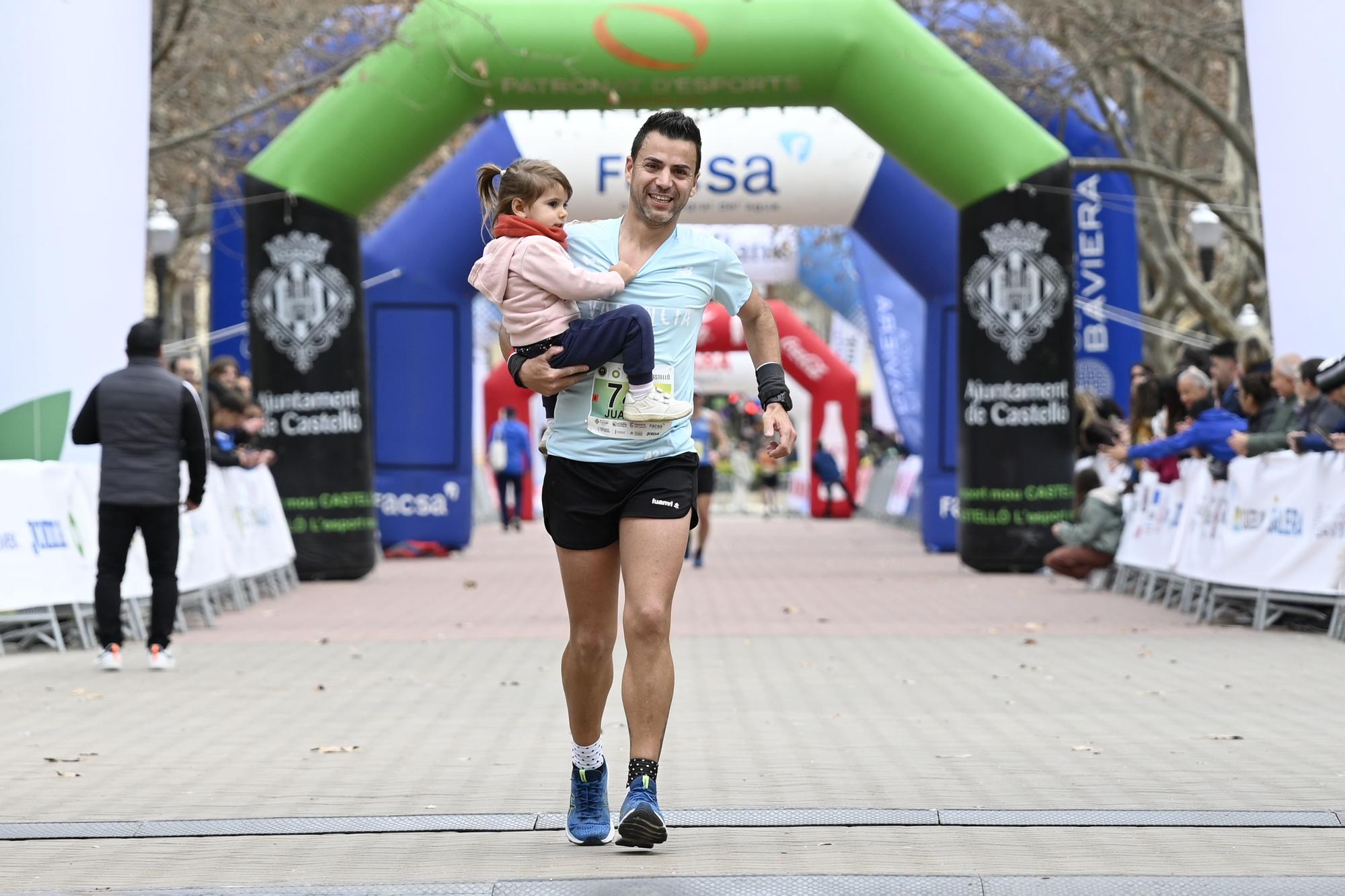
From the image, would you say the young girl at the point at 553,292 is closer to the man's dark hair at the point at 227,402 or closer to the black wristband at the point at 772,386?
the black wristband at the point at 772,386

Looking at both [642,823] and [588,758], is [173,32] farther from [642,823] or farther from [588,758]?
[642,823]

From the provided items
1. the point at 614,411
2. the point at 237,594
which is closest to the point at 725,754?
the point at 614,411

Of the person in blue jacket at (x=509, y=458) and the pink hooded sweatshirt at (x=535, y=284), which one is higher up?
the pink hooded sweatshirt at (x=535, y=284)

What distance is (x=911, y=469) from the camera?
30359 mm

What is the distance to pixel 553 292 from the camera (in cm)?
534

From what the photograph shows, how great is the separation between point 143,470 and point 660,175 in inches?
225

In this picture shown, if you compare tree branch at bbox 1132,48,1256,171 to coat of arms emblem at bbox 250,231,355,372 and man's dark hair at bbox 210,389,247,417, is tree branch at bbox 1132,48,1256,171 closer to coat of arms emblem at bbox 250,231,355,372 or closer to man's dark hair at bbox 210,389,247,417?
coat of arms emblem at bbox 250,231,355,372

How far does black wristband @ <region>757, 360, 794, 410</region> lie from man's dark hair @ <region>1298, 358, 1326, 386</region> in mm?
7049

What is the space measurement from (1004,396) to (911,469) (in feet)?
42.3

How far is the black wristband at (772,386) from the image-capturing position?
5.71 m

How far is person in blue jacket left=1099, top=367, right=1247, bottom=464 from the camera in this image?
1360cm

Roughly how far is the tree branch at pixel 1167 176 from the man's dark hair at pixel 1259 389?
5.91 metres

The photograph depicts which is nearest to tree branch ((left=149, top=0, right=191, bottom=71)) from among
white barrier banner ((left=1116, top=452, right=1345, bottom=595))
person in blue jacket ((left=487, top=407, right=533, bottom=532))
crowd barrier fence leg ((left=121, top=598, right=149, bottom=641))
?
crowd barrier fence leg ((left=121, top=598, right=149, bottom=641))

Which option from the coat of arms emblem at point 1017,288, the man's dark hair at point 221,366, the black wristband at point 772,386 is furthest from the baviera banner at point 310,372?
the black wristband at point 772,386
